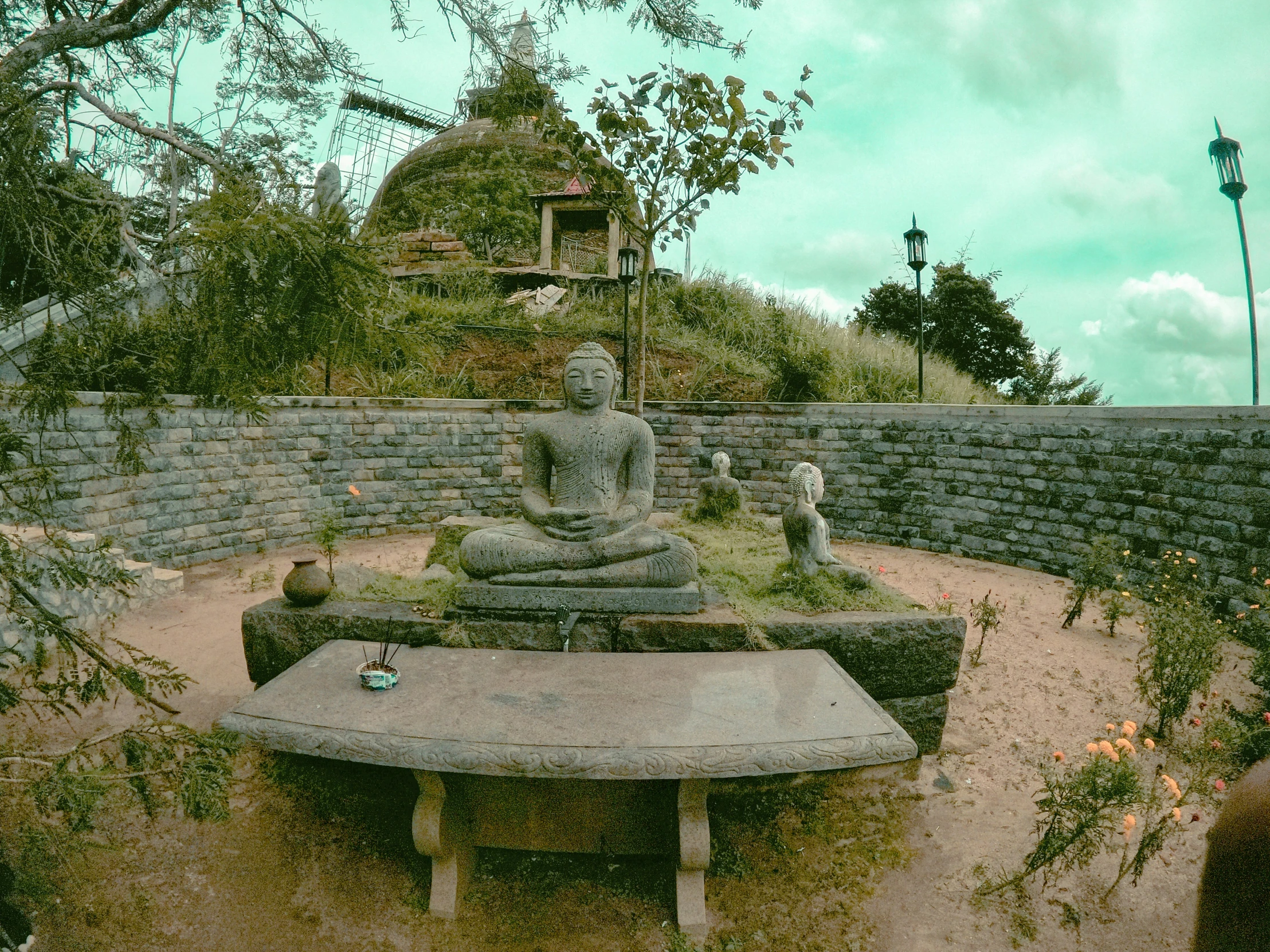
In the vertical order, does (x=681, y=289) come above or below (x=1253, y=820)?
above

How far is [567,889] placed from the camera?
3.27 m

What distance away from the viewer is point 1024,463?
8.41 meters

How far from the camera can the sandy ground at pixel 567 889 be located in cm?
296

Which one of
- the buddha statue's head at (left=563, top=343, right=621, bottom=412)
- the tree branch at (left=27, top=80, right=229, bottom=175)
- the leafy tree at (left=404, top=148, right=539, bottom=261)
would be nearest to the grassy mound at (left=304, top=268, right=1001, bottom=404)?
the leafy tree at (left=404, top=148, right=539, bottom=261)

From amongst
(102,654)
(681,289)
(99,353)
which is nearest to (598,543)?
(102,654)

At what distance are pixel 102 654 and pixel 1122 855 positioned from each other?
4.51 meters

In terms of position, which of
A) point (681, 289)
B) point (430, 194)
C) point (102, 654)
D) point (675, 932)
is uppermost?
point (430, 194)

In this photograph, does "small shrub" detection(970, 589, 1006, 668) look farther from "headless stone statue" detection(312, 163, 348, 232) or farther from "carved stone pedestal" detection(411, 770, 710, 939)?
"headless stone statue" detection(312, 163, 348, 232)

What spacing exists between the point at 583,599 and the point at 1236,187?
9.02 meters

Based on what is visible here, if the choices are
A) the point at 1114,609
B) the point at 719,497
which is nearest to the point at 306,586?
the point at 719,497

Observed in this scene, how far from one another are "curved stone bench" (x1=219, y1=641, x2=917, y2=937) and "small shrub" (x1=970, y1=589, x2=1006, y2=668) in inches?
98.9

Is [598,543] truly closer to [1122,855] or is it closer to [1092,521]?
[1122,855]

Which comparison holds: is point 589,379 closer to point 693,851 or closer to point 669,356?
point 693,851

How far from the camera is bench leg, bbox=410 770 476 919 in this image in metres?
3.06
